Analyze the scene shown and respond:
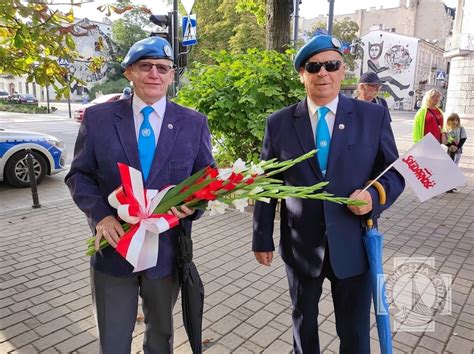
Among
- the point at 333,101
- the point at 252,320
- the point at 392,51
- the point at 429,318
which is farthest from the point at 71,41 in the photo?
the point at 392,51

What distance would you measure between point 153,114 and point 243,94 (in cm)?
375

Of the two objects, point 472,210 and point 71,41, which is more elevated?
point 71,41

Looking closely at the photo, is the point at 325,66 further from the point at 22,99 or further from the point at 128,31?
the point at 128,31

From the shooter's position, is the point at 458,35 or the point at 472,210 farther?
the point at 458,35

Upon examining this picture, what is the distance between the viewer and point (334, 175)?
204 centimetres

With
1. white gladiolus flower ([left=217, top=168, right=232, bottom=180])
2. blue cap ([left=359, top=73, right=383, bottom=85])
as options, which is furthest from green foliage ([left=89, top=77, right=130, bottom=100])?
white gladiolus flower ([left=217, top=168, right=232, bottom=180])

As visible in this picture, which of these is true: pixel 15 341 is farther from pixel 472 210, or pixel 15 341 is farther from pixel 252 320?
pixel 472 210

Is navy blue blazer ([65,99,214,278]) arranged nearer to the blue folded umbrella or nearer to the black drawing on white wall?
the blue folded umbrella

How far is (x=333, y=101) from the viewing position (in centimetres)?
211

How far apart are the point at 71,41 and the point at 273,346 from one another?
2.56 m

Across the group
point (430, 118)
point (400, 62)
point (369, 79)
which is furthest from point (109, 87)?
point (369, 79)

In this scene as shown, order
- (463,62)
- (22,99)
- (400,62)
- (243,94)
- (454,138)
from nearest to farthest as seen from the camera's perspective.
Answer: (243,94), (454,138), (463,62), (22,99), (400,62)

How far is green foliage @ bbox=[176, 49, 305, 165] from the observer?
5.65 m

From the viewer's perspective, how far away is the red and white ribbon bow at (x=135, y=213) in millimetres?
1756
